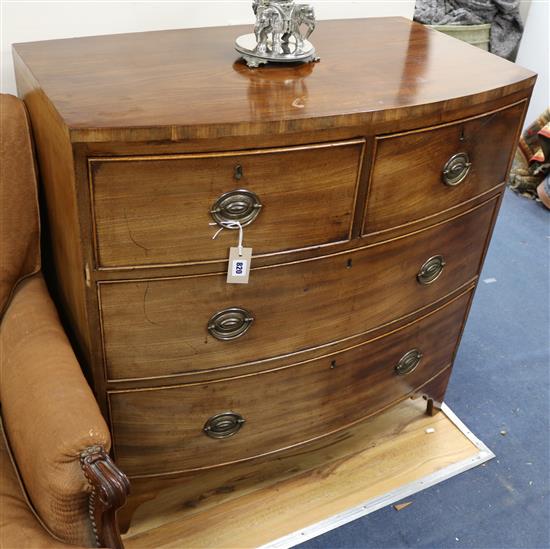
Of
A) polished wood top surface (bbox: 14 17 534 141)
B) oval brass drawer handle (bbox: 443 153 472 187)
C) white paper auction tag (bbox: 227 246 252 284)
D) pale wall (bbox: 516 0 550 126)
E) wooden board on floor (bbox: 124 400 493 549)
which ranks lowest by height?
wooden board on floor (bbox: 124 400 493 549)

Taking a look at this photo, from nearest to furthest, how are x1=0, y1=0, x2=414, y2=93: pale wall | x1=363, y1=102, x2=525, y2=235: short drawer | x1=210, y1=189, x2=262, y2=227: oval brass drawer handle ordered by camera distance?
x1=210, y1=189, x2=262, y2=227: oval brass drawer handle, x1=363, y1=102, x2=525, y2=235: short drawer, x1=0, y1=0, x2=414, y2=93: pale wall

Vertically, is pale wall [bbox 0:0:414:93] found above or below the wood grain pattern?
above

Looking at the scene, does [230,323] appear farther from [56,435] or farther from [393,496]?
[393,496]

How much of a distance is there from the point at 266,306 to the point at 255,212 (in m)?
0.19

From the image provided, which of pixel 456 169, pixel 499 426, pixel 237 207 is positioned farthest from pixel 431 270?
pixel 499 426

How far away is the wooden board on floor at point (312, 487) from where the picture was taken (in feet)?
4.65

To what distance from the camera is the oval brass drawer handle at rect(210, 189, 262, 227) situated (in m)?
0.97

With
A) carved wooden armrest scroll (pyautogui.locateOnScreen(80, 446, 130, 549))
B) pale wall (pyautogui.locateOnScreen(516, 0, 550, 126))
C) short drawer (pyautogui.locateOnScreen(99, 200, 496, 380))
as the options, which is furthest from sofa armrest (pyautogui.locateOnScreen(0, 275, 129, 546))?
pale wall (pyautogui.locateOnScreen(516, 0, 550, 126))

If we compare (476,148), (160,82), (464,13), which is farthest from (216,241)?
(464,13)

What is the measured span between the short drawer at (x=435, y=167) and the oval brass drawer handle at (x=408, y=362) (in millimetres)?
338

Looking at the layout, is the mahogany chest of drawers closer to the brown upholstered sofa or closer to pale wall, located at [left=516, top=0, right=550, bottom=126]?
the brown upholstered sofa

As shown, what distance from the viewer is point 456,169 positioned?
1.18m

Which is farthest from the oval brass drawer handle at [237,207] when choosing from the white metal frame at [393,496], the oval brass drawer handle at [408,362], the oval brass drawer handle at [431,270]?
the white metal frame at [393,496]

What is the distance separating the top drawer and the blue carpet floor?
2.44 feet
